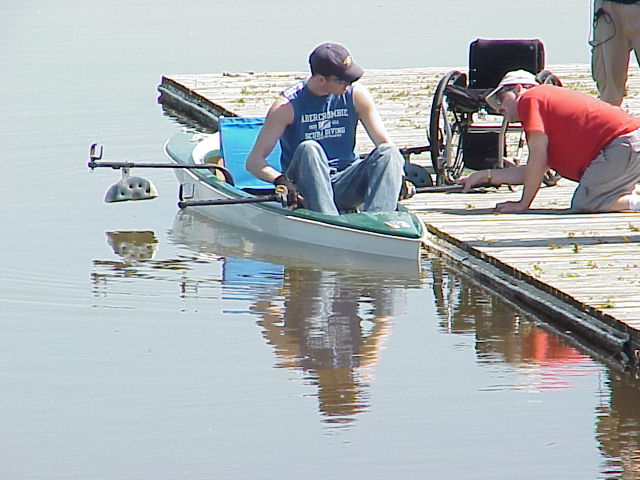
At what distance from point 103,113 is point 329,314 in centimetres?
805

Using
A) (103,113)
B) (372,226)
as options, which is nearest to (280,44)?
(103,113)

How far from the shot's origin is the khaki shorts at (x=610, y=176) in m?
8.17

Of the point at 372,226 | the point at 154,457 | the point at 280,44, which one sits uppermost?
Result: the point at 280,44

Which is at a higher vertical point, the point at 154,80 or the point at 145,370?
the point at 154,80

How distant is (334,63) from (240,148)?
6.33 feet

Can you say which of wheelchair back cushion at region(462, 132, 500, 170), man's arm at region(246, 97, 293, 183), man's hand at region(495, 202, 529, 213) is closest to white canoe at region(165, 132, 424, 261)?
man's arm at region(246, 97, 293, 183)

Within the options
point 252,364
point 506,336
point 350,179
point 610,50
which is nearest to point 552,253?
point 506,336

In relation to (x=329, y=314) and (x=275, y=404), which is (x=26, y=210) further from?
(x=275, y=404)

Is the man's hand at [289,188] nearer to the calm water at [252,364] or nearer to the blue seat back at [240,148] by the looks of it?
the calm water at [252,364]

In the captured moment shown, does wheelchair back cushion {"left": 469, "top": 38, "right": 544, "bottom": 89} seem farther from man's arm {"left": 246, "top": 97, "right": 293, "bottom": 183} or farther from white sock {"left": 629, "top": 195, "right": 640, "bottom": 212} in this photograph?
man's arm {"left": 246, "top": 97, "right": 293, "bottom": 183}

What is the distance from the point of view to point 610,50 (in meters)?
9.59

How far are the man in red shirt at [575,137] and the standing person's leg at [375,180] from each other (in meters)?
0.69

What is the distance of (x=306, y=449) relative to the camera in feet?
17.5

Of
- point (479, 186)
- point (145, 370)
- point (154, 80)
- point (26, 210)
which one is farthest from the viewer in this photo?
point (154, 80)
